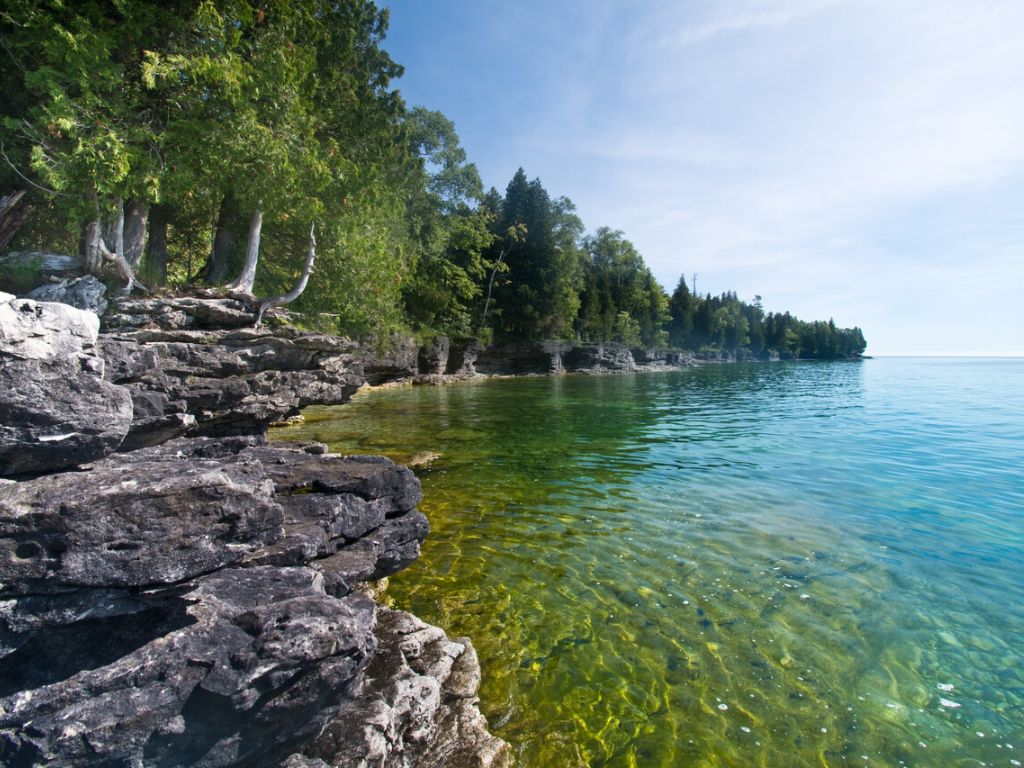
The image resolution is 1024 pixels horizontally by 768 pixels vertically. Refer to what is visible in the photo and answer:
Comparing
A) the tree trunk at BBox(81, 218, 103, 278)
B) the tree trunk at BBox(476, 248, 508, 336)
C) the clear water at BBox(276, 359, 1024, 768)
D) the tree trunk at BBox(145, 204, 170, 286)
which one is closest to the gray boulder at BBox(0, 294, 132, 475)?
the clear water at BBox(276, 359, 1024, 768)

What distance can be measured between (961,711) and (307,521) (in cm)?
718

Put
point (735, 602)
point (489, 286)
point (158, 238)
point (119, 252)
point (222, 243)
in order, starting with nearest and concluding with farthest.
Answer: point (735, 602), point (119, 252), point (158, 238), point (222, 243), point (489, 286)

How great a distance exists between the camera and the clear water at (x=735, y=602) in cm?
438

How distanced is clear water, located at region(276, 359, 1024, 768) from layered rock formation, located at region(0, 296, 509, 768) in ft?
3.98

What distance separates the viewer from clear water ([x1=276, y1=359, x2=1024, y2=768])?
14.4 feet

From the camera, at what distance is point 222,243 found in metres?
20.8

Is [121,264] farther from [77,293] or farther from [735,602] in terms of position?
[735,602]

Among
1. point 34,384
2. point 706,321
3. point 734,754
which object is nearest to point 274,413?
point 34,384

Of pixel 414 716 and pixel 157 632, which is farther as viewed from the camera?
pixel 414 716

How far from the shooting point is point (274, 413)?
13.9 meters

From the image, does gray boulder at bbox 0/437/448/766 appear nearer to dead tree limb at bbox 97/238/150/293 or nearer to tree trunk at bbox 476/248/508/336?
dead tree limb at bbox 97/238/150/293

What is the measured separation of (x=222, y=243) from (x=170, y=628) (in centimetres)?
2171

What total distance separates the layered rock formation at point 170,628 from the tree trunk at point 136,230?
14.6m

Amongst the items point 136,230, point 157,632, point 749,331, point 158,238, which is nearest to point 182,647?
point 157,632
